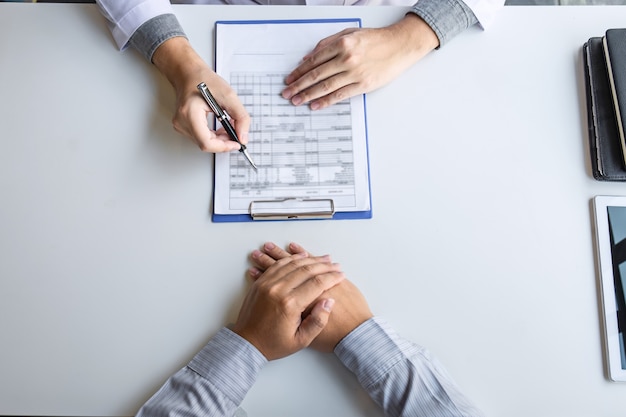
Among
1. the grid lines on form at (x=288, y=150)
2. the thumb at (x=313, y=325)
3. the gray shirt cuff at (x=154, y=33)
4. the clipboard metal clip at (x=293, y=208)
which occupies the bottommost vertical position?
the thumb at (x=313, y=325)

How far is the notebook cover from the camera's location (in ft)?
2.26

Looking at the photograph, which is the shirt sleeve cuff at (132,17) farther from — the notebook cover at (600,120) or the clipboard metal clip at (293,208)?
the notebook cover at (600,120)

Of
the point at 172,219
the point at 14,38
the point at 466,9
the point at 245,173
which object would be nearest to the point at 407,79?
the point at 466,9

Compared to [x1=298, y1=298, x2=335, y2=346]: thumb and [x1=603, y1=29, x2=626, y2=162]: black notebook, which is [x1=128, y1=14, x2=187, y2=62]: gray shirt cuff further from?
[x1=603, y1=29, x2=626, y2=162]: black notebook

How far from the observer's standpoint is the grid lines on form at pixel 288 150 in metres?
0.70

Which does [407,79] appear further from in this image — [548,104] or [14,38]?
[14,38]

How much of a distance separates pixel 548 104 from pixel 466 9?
21 cm

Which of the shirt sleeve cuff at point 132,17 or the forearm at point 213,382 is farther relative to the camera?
the shirt sleeve cuff at point 132,17

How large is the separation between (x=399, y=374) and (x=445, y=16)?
58cm

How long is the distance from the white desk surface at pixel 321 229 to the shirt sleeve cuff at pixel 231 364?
0.03 meters

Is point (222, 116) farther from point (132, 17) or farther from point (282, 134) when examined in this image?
point (132, 17)

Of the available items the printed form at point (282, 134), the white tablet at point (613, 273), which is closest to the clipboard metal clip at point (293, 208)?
the printed form at point (282, 134)

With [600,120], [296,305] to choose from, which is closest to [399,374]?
[296,305]

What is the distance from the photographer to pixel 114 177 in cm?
70
